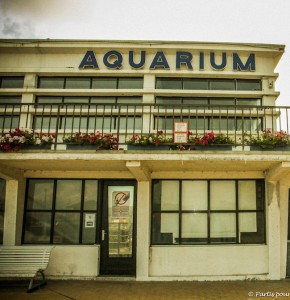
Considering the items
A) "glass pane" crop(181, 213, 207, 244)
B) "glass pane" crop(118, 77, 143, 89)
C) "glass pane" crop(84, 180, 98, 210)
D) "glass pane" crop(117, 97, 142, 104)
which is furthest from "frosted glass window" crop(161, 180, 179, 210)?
"glass pane" crop(118, 77, 143, 89)

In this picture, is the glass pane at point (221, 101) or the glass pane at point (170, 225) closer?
the glass pane at point (170, 225)

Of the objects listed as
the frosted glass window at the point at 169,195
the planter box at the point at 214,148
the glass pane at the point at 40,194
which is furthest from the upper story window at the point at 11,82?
the planter box at the point at 214,148

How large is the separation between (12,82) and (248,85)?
7.56m

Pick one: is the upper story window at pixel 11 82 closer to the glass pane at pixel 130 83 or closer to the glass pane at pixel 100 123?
the glass pane at pixel 100 123

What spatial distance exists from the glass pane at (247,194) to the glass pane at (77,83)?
18.3 feet

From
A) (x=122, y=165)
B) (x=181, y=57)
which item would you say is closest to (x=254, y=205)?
(x=122, y=165)

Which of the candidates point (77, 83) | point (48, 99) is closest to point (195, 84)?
point (77, 83)

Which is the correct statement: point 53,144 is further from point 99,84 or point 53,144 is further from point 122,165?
point 99,84

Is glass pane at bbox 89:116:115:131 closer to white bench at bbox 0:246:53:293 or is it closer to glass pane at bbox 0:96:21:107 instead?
glass pane at bbox 0:96:21:107

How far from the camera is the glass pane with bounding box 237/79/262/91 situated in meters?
10.6

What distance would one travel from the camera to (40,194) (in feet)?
30.6

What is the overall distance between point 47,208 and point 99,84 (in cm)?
416

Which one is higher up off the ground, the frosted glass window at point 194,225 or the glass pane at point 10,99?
the glass pane at point 10,99

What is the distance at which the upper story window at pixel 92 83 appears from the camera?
419 inches
